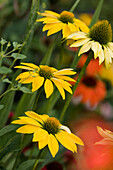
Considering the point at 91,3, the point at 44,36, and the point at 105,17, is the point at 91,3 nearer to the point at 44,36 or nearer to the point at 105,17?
the point at 105,17

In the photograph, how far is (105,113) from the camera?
1.17 m

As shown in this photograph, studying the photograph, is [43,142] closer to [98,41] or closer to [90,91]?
[98,41]

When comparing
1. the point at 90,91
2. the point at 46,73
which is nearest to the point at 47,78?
the point at 46,73

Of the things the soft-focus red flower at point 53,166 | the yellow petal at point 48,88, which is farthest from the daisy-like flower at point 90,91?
the yellow petal at point 48,88

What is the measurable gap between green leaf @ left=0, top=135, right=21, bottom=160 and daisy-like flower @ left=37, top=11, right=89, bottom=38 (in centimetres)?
16

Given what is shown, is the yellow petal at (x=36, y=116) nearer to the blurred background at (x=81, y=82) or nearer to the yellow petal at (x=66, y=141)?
the yellow petal at (x=66, y=141)

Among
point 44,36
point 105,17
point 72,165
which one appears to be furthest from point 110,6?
point 72,165

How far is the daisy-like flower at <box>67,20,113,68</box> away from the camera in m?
0.38

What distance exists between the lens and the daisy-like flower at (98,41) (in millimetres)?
383

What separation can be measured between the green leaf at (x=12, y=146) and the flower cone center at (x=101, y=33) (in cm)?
18

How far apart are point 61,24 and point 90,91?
465 millimetres

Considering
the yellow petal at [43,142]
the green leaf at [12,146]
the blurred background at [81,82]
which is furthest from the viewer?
the blurred background at [81,82]

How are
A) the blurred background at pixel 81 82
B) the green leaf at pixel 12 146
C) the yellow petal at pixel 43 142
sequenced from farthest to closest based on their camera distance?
the blurred background at pixel 81 82 → the green leaf at pixel 12 146 → the yellow petal at pixel 43 142

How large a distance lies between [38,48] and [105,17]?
16.4 inches
